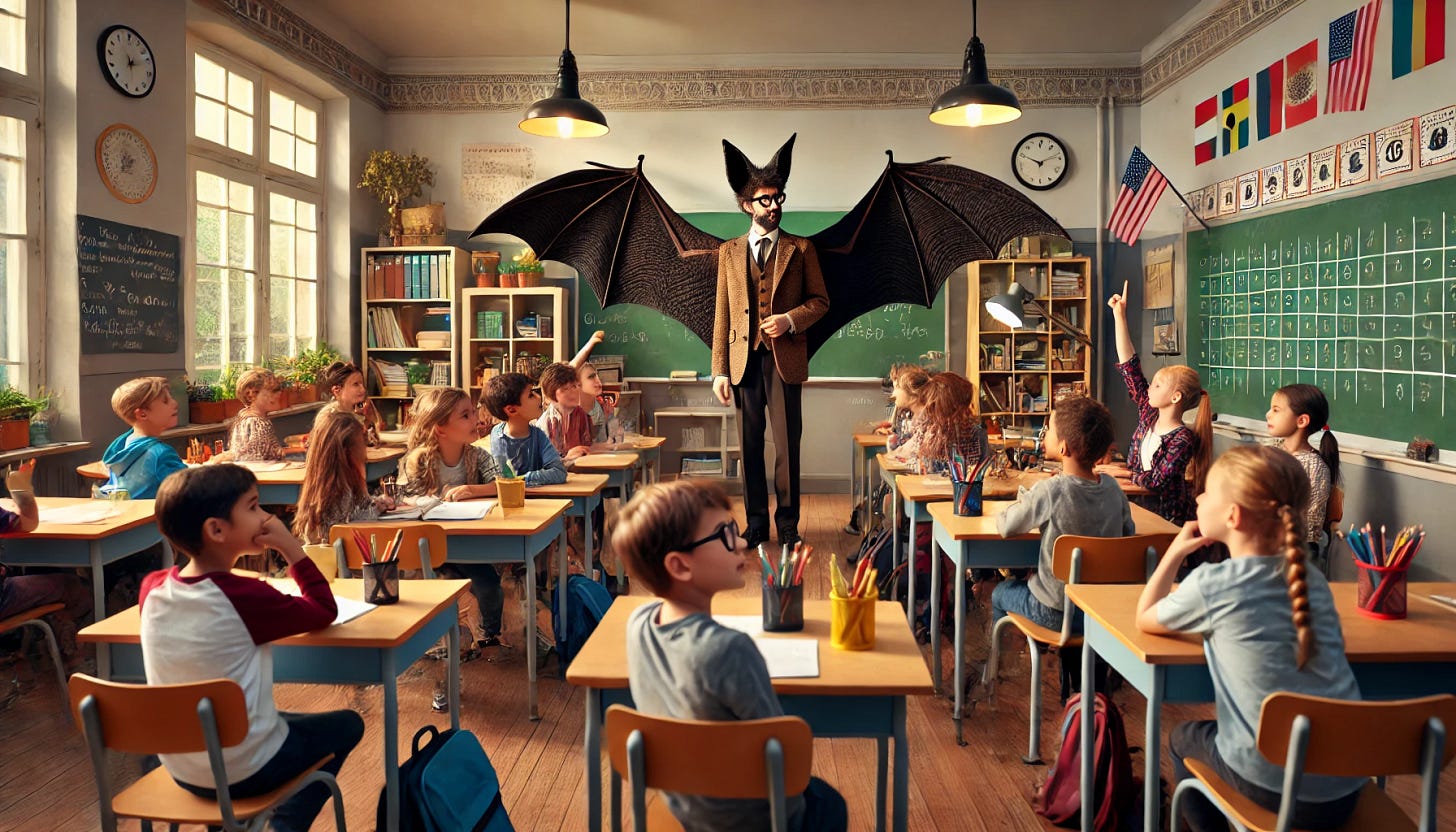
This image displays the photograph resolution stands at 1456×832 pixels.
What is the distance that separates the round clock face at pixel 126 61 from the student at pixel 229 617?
3738 millimetres

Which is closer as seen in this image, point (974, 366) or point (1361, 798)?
point (1361, 798)

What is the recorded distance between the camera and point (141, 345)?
4969 millimetres

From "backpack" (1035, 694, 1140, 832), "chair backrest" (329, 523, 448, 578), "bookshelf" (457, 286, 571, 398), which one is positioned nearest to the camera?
"backpack" (1035, 694, 1140, 832)

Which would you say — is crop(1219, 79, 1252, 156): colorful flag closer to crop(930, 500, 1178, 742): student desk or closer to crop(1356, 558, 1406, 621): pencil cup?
crop(930, 500, 1178, 742): student desk

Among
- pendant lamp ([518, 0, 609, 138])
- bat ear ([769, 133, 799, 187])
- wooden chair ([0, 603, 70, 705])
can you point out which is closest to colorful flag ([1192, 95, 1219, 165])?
bat ear ([769, 133, 799, 187])

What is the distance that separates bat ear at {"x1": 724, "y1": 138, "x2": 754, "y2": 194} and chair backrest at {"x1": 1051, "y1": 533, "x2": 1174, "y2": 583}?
3015mm

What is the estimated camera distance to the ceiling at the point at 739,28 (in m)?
6.45

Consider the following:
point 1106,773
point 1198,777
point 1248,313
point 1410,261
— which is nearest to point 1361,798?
→ point 1198,777

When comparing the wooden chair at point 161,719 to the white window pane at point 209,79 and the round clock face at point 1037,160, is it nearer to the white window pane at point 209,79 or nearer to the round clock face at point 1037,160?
the white window pane at point 209,79

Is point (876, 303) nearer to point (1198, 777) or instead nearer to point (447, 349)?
point (447, 349)

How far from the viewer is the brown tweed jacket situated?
17.2 feet

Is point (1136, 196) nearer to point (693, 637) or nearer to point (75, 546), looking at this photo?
point (693, 637)

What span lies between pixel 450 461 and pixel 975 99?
3243 millimetres

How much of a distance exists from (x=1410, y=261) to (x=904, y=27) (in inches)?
147
